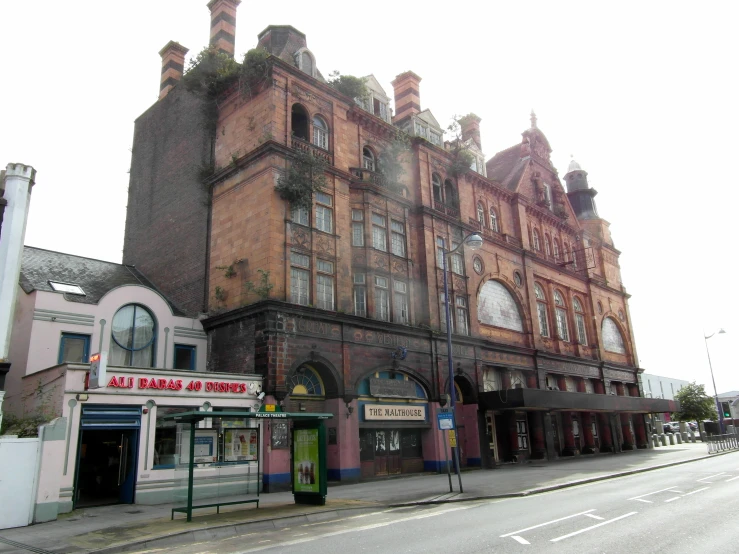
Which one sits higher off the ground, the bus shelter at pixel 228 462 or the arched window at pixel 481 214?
the arched window at pixel 481 214

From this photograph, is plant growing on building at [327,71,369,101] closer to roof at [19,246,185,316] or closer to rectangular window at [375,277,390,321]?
rectangular window at [375,277,390,321]

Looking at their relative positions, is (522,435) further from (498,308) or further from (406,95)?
(406,95)

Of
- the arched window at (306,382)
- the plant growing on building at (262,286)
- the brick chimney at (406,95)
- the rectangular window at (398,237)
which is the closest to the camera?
the plant growing on building at (262,286)

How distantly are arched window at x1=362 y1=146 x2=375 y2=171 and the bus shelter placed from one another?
15.5m

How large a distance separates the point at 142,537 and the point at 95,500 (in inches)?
283

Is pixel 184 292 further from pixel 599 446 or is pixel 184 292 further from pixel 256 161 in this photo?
pixel 599 446

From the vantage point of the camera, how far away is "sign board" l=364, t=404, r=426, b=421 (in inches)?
954

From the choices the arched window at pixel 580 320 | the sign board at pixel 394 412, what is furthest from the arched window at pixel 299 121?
the arched window at pixel 580 320

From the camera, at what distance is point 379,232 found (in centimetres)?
2772

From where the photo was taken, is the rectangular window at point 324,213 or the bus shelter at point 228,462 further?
the rectangular window at point 324,213

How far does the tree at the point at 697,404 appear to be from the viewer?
55.8m

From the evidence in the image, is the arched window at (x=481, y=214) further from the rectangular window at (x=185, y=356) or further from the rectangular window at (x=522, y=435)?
the rectangular window at (x=185, y=356)

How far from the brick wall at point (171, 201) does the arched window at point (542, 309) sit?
72.1 ft

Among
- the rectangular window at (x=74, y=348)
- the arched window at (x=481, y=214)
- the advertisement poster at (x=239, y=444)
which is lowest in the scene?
the advertisement poster at (x=239, y=444)
